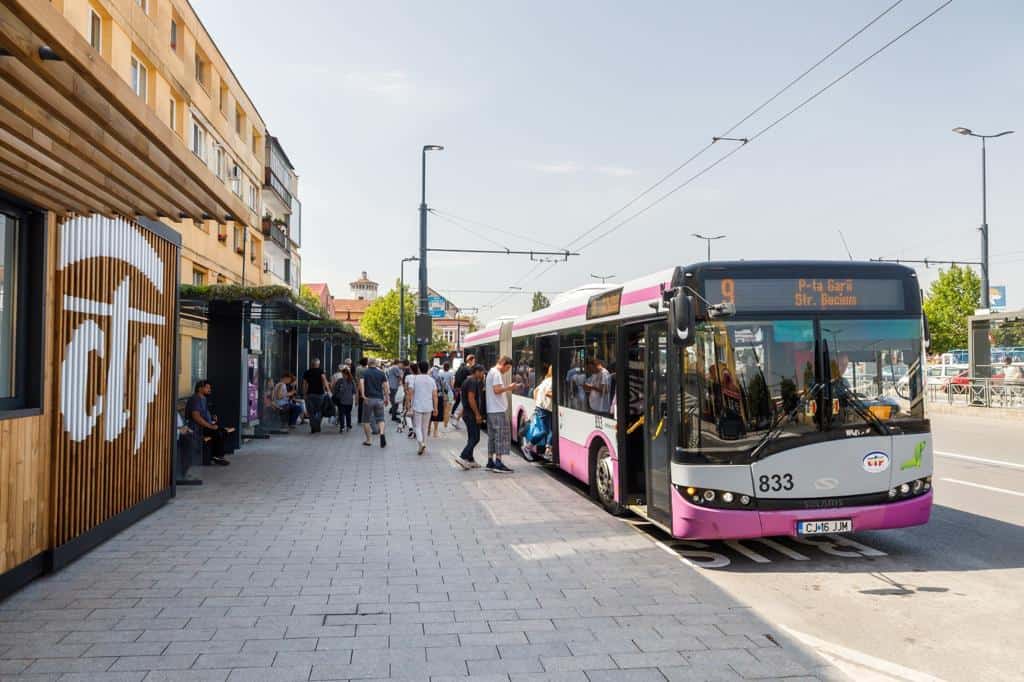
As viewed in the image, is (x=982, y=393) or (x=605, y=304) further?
(x=982, y=393)

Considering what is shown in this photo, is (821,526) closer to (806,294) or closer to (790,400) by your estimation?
(790,400)

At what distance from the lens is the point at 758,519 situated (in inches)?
274

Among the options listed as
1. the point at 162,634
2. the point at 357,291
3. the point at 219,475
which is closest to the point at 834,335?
the point at 162,634

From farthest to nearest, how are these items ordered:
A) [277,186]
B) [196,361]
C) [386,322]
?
1. [386,322]
2. [277,186]
3. [196,361]

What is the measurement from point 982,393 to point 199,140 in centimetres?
2652

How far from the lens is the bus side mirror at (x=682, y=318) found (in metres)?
6.89

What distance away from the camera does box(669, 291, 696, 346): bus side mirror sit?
689cm

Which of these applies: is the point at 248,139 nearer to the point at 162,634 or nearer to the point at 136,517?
the point at 136,517

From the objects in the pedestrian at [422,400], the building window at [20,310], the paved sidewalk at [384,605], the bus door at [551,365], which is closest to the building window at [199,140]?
the pedestrian at [422,400]

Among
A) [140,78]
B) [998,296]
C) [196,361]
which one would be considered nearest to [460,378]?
[196,361]

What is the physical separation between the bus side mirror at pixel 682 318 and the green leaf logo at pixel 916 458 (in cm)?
216

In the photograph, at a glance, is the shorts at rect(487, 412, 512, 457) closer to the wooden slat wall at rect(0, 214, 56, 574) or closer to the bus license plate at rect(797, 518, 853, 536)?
the bus license plate at rect(797, 518, 853, 536)

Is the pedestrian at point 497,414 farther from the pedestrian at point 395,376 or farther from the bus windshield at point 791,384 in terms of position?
the pedestrian at point 395,376

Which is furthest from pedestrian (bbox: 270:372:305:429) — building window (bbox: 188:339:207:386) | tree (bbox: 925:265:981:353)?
tree (bbox: 925:265:981:353)
